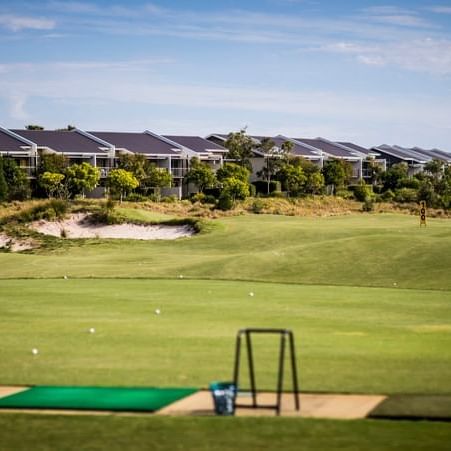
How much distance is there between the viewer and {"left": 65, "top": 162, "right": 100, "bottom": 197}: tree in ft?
339

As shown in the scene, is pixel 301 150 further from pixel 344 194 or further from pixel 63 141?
pixel 63 141

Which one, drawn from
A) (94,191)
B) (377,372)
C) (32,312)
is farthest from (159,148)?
(377,372)

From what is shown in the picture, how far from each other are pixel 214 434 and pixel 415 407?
3456mm

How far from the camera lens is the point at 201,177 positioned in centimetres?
11231

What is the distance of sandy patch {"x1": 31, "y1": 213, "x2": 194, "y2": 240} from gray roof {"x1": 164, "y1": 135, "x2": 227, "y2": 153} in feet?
189

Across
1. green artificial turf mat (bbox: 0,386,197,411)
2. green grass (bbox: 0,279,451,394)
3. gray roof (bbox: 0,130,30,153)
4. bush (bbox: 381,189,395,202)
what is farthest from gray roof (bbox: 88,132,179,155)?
green artificial turf mat (bbox: 0,386,197,411)

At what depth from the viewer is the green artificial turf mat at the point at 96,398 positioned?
54.7 feet

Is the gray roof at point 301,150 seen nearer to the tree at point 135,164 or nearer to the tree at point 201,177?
the tree at point 201,177

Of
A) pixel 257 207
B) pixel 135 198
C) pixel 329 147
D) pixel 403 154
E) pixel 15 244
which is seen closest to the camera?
pixel 15 244

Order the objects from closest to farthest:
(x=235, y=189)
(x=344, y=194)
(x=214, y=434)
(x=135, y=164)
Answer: (x=214, y=434), (x=235, y=189), (x=135, y=164), (x=344, y=194)

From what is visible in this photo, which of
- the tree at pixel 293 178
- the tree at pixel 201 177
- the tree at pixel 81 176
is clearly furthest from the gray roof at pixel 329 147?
the tree at pixel 81 176

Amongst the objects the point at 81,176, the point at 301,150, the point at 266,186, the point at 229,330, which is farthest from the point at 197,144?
the point at 229,330

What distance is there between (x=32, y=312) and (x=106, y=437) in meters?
15.0

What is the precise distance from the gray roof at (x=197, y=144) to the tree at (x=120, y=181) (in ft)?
74.9
